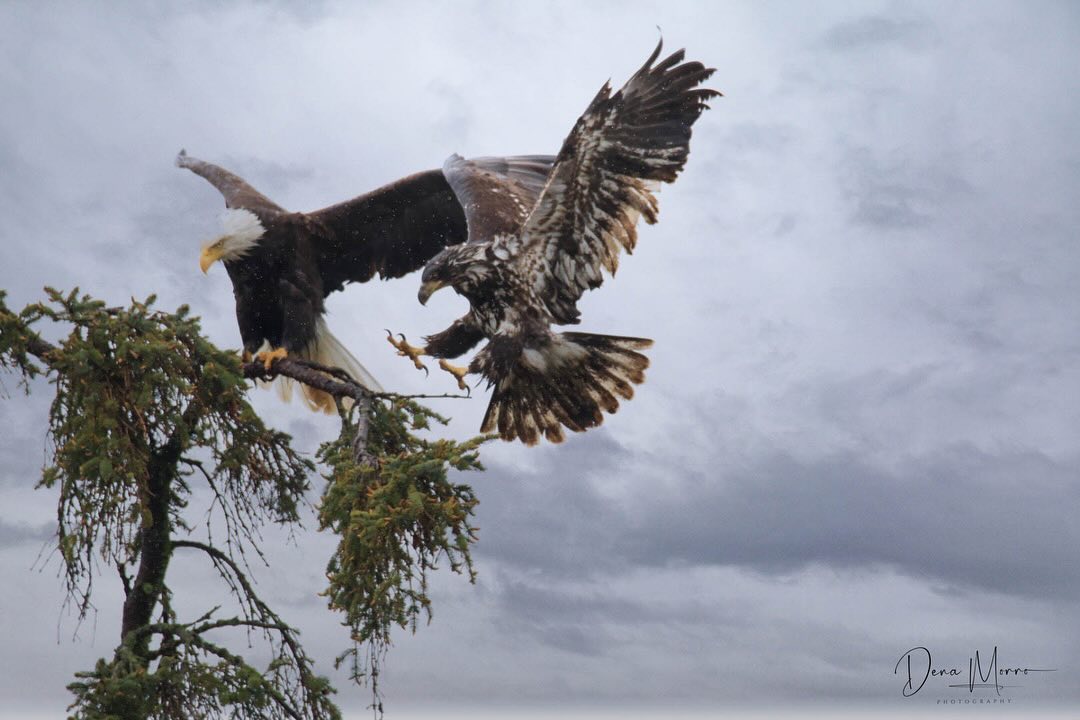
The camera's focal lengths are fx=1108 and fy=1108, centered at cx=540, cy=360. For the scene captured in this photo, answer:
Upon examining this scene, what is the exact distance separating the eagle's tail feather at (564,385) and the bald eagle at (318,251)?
6.04 feet

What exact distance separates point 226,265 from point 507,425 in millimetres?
2692

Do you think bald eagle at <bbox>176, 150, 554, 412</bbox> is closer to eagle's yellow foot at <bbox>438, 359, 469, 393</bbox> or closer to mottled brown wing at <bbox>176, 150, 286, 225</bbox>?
mottled brown wing at <bbox>176, 150, 286, 225</bbox>

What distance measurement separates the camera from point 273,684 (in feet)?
18.0

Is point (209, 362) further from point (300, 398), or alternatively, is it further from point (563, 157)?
point (300, 398)

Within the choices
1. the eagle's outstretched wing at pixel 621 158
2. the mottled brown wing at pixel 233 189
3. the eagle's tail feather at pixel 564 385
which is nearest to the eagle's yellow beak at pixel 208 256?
the mottled brown wing at pixel 233 189

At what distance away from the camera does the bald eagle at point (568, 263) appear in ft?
19.5

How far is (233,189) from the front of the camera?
8641 millimetres

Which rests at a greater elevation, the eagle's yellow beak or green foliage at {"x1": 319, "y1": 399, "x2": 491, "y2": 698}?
the eagle's yellow beak

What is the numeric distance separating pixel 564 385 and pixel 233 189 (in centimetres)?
357

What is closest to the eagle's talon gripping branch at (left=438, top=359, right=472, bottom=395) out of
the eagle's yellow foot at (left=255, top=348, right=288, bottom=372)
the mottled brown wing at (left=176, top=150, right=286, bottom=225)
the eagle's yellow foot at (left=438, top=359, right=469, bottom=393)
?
the eagle's yellow foot at (left=438, top=359, right=469, bottom=393)

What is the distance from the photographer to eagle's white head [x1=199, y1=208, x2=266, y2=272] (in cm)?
755

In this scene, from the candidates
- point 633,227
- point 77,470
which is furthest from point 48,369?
point 633,227

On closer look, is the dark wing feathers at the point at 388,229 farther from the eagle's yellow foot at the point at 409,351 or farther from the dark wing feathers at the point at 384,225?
the eagle's yellow foot at the point at 409,351

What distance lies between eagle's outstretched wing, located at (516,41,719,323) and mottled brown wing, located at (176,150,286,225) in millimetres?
2670
